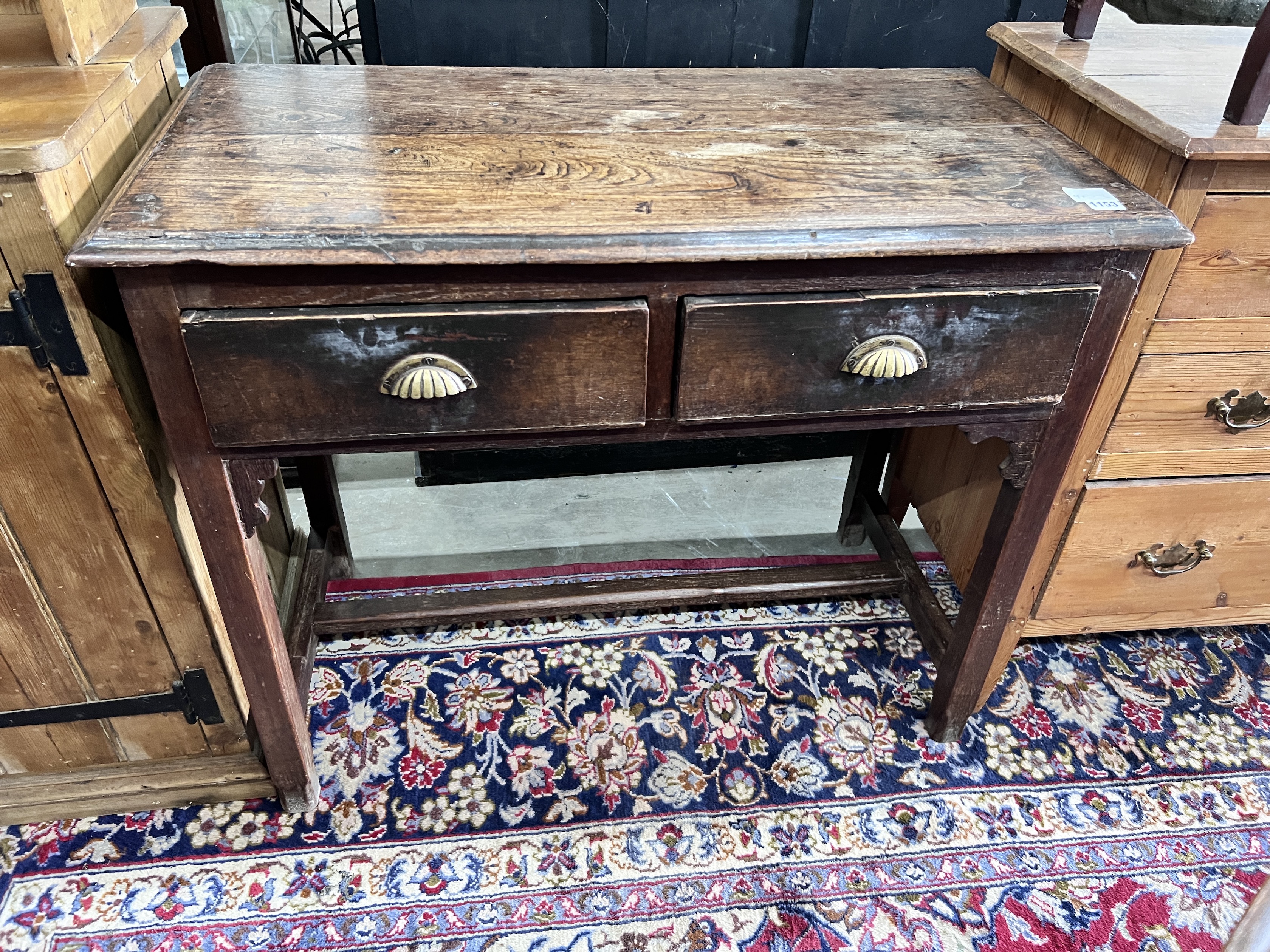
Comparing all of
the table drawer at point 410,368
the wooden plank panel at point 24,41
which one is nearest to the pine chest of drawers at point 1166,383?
the table drawer at point 410,368

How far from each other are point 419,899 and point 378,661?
0.54 m

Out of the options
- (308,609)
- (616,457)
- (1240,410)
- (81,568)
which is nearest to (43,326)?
(81,568)

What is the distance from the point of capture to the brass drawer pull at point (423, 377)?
3.52ft

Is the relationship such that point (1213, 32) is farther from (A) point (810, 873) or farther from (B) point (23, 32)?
(B) point (23, 32)

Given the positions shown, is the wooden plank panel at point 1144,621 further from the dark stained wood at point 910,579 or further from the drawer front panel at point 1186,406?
the drawer front panel at point 1186,406

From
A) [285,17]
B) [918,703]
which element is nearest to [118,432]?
[918,703]

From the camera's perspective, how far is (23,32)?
1292 mm

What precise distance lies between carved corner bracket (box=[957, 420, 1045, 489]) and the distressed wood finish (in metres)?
0.20

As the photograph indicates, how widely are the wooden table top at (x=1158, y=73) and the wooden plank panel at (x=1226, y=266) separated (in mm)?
81

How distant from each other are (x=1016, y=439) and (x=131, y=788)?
155 cm

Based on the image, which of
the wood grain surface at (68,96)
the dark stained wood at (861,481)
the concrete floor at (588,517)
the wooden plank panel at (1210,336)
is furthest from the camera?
the concrete floor at (588,517)

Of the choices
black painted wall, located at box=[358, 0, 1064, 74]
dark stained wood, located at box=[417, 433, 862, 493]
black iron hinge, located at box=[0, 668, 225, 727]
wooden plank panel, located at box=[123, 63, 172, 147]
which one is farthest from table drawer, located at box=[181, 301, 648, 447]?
dark stained wood, located at box=[417, 433, 862, 493]

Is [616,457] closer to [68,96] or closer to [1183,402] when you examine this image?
[1183,402]

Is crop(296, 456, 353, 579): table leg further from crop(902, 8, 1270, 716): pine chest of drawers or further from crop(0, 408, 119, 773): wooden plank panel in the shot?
crop(902, 8, 1270, 716): pine chest of drawers
